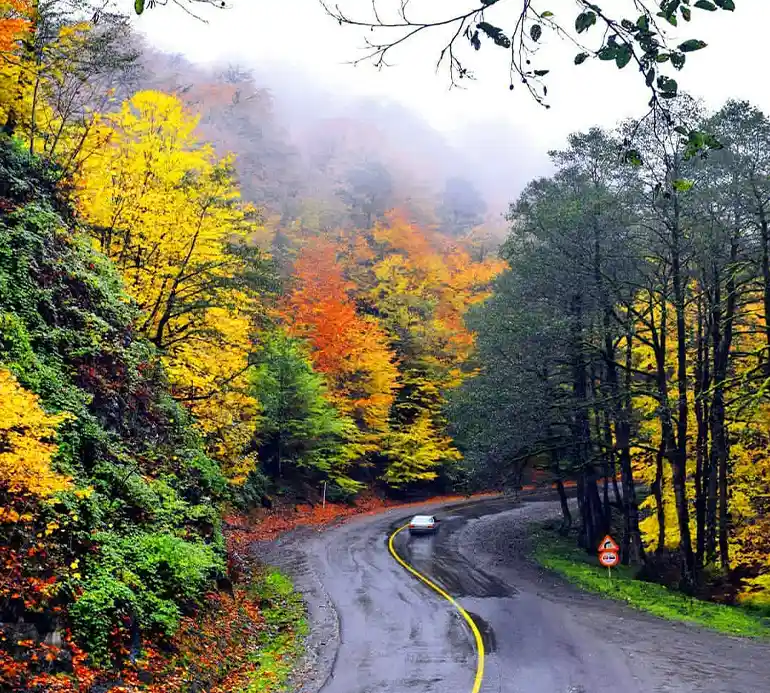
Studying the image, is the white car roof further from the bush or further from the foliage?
the bush

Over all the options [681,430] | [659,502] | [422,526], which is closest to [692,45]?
[681,430]

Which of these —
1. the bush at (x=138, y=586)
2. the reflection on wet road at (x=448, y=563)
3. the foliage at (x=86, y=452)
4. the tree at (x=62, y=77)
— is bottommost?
the reflection on wet road at (x=448, y=563)

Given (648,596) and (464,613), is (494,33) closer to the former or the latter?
(464,613)

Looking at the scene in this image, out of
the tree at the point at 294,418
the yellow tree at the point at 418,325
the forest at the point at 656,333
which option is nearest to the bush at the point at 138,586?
the forest at the point at 656,333

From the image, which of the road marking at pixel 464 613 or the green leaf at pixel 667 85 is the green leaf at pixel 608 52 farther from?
the road marking at pixel 464 613

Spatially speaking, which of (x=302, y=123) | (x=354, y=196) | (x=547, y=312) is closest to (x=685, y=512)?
(x=547, y=312)

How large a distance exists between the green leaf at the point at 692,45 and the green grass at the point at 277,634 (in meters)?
10.3

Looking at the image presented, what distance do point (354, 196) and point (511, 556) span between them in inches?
2159

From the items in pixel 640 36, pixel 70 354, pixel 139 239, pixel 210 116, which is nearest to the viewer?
pixel 640 36

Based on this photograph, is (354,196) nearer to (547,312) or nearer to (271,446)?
(271,446)

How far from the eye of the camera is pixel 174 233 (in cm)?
1822

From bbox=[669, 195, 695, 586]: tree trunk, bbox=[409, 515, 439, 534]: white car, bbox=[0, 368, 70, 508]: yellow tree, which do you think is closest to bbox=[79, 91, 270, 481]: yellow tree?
bbox=[0, 368, 70, 508]: yellow tree

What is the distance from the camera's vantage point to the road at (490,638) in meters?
10.8

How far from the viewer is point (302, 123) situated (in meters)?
116
